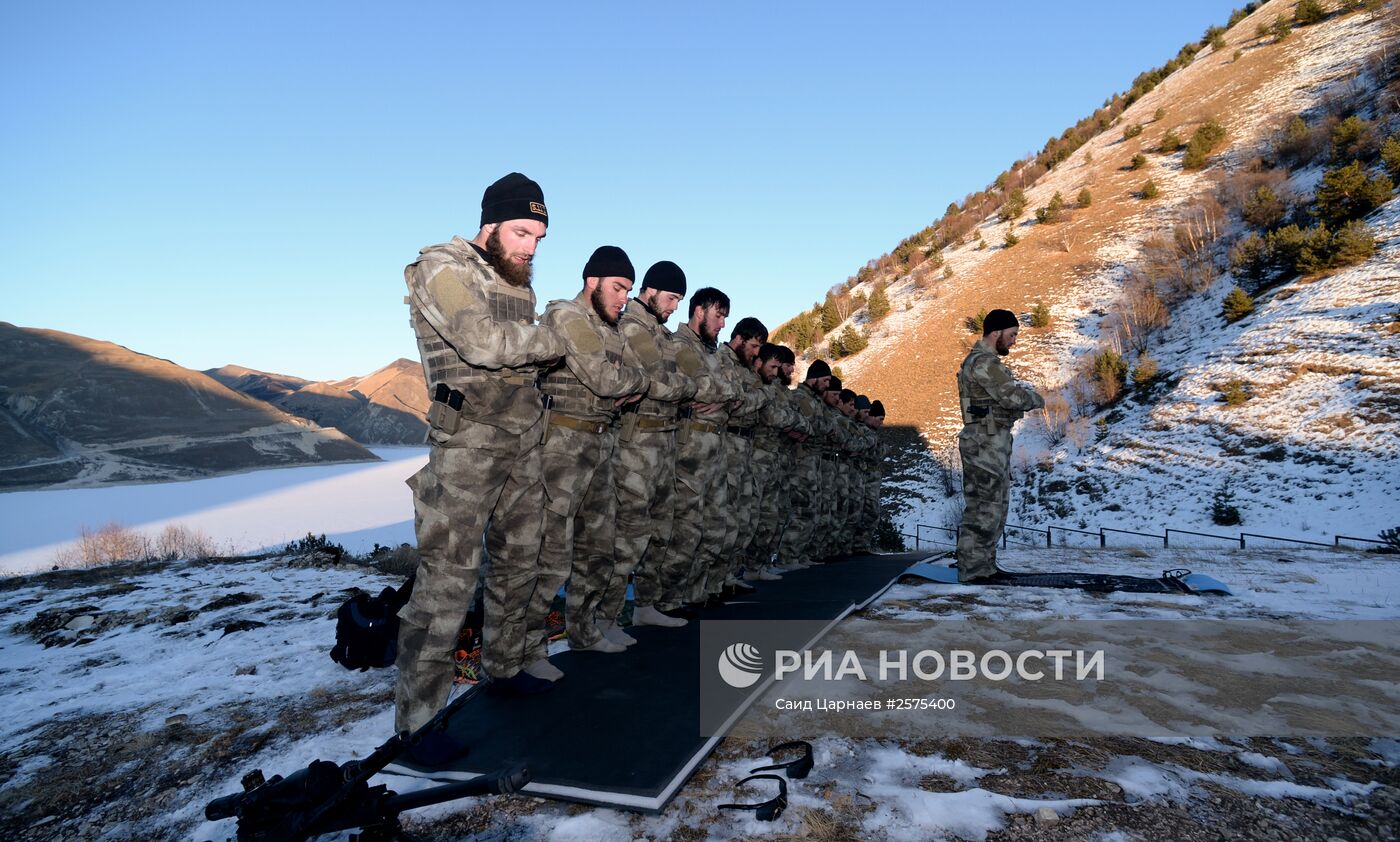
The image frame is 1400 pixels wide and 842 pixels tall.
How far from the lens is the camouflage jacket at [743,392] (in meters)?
6.07

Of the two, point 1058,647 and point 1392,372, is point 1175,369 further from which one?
point 1058,647

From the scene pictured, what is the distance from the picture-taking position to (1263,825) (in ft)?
7.39

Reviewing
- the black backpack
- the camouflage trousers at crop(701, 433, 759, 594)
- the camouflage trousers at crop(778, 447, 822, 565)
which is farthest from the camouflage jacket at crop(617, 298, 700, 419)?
the camouflage trousers at crop(778, 447, 822, 565)

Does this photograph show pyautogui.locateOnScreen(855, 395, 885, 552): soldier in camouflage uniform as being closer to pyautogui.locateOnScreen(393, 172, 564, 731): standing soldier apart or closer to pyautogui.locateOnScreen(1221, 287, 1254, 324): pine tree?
pyautogui.locateOnScreen(393, 172, 564, 731): standing soldier apart

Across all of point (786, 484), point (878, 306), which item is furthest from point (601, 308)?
point (878, 306)

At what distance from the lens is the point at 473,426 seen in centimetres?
320

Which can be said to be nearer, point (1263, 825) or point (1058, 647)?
point (1263, 825)

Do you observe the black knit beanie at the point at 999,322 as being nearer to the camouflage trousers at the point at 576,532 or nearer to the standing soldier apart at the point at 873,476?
the standing soldier apart at the point at 873,476

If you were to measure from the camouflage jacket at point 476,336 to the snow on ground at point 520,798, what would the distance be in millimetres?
1668

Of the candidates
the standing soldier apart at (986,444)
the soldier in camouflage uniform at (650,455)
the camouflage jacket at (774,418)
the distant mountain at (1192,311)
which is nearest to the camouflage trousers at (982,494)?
the standing soldier apart at (986,444)

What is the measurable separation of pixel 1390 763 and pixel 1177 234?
28.5 m

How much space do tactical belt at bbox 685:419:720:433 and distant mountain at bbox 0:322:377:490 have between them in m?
49.6

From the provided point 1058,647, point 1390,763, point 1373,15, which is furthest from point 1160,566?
point 1373,15

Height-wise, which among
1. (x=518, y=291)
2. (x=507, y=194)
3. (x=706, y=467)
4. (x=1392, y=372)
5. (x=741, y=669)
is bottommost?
(x=741, y=669)
